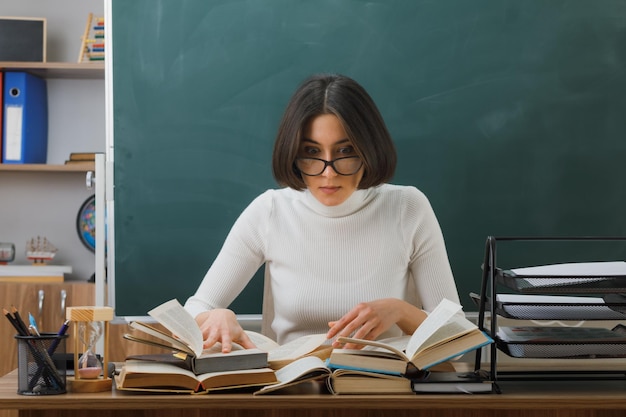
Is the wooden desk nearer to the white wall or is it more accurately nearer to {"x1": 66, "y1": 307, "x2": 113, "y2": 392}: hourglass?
{"x1": 66, "y1": 307, "x2": 113, "y2": 392}: hourglass

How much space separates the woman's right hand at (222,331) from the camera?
154 centimetres

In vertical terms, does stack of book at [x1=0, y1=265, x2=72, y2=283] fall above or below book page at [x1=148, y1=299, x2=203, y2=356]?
above

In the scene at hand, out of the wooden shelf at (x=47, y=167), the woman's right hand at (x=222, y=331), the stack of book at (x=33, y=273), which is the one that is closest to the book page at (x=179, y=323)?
the woman's right hand at (x=222, y=331)

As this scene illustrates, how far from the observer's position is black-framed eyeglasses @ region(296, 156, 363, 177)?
191 cm

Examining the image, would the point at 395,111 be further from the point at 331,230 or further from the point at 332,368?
the point at 332,368

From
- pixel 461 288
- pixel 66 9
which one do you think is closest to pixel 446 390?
pixel 461 288

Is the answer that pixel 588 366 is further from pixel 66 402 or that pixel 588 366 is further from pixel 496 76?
pixel 496 76

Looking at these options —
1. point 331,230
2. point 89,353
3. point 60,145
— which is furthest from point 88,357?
point 60,145

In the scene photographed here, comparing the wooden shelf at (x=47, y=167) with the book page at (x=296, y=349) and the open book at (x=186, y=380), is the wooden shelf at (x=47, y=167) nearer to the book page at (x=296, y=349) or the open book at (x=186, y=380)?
the book page at (x=296, y=349)

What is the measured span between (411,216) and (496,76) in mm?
674

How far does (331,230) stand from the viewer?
6.95 ft

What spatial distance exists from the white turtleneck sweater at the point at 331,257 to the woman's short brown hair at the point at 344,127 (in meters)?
0.17

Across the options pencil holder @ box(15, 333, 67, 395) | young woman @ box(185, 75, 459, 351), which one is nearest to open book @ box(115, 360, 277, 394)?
pencil holder @ box(15, 333, 67, 395)

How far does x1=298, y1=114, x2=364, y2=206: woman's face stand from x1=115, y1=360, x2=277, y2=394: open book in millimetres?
696
